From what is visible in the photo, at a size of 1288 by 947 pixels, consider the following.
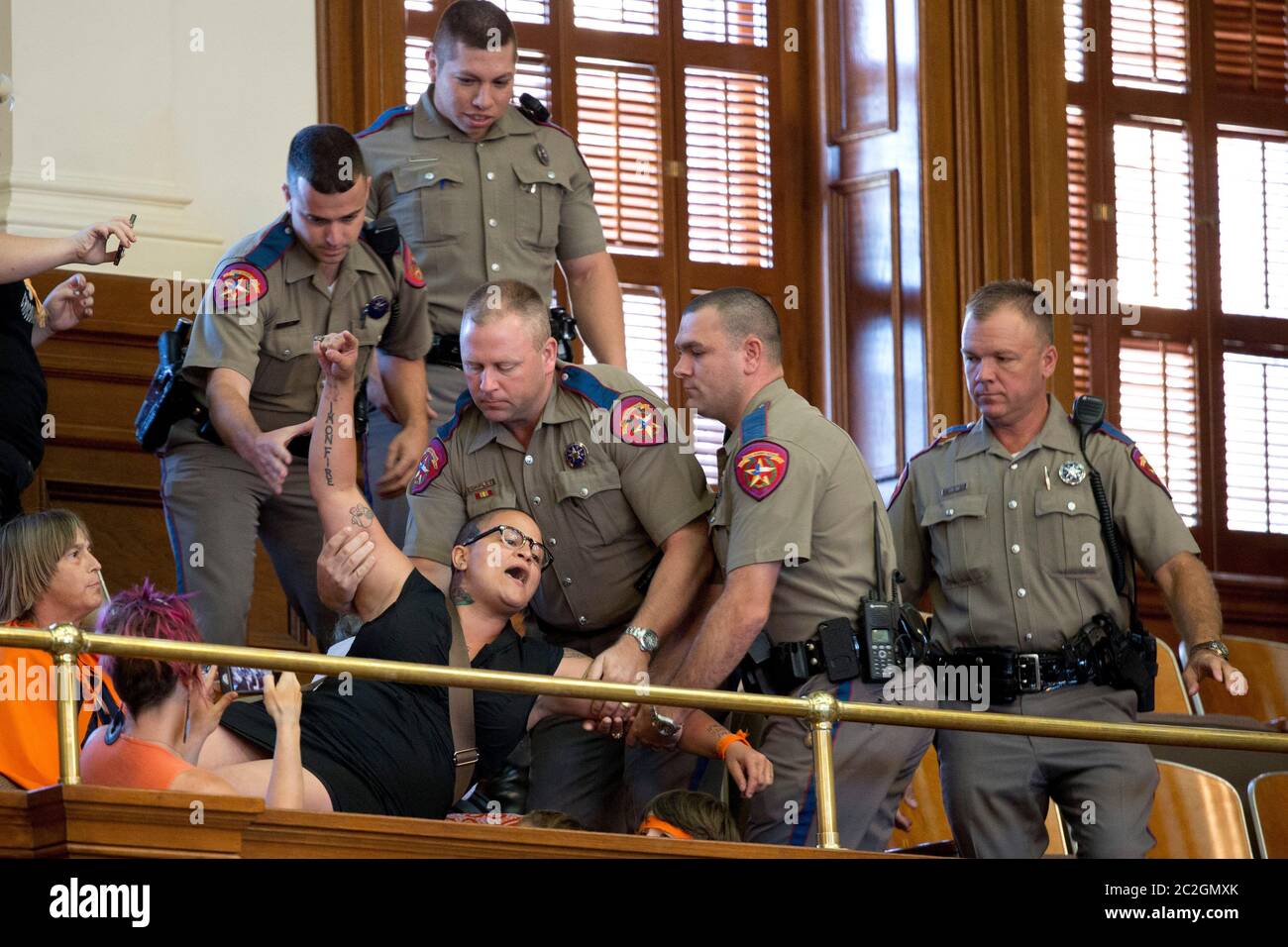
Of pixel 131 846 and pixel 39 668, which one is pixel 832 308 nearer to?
pixel 39 668

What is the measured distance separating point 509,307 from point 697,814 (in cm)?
117

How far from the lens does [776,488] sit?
4.44 m

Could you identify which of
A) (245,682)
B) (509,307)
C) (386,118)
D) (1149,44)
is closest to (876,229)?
(1149,44)

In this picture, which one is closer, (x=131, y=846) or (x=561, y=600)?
(x=131, y=846)

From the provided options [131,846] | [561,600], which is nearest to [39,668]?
[131,846]

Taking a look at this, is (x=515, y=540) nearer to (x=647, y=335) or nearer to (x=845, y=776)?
(x=845, y=776)

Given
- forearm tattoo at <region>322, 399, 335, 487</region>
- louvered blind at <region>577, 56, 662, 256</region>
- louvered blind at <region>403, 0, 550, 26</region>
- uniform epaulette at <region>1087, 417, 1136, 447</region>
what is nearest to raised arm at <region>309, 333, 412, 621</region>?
forearm tattoo at <region>322, 399, 335, 487</region>

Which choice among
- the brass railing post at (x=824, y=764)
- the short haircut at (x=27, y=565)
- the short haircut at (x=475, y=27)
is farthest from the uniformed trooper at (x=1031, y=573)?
the short haircut at (x=27, y=565)

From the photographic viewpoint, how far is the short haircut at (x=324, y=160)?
15.9 ft

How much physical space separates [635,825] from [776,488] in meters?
0.84

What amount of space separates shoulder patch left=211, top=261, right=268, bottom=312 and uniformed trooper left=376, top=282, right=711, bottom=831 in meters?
0.58

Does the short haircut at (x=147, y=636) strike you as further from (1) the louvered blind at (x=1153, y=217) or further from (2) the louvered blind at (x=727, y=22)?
(1) the louvered blind at (x=1153, y=217)

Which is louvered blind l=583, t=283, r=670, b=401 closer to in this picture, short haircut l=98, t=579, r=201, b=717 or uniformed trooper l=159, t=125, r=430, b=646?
uniformed trooper l=159, t=125, r=430, b=646
